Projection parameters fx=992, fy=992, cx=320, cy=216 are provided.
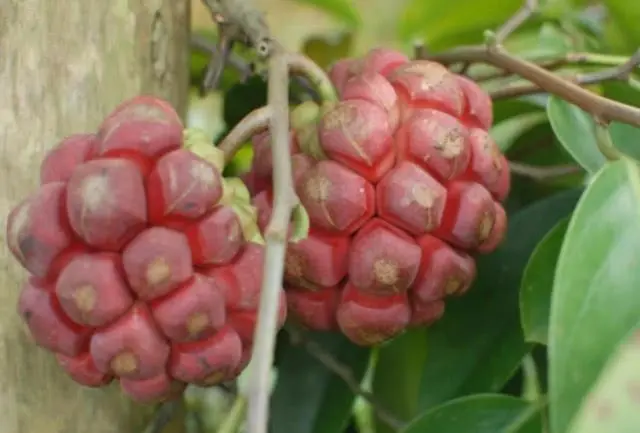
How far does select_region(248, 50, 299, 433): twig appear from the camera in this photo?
0.37 metres

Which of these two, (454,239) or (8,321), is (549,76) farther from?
(8,321)

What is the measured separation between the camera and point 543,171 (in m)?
0.74

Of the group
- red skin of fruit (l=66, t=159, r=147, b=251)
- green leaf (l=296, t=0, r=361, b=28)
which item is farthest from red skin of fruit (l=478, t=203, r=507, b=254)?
green leaf (l=296, t=0, r=361, b=28)

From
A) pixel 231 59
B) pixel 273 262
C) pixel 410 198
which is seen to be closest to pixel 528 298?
pixel 410 198

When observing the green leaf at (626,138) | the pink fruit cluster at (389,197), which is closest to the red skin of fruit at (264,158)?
the pink fruit cluster at (389,197)

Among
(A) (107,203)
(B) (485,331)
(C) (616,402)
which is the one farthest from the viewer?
(B) (485,331)

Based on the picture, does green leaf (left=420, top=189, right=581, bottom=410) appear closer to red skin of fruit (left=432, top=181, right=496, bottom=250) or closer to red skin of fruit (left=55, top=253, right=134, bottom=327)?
red skin of fruit (left=432, top=181, right=496, bottom=250)

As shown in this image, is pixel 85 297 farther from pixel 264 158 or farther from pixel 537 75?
pixel 537 75

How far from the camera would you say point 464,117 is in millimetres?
563

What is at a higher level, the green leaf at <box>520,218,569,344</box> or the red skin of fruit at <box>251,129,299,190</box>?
the red skin of fruit at <box>251,129,299,190</box>

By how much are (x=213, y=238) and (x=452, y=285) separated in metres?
0.15

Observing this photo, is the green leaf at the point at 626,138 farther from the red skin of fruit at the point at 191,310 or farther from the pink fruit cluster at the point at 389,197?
the red skin of fruit at the point at 191,310

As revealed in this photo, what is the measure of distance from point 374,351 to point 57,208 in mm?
343

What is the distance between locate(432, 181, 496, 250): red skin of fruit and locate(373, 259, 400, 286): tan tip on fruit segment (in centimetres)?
4
